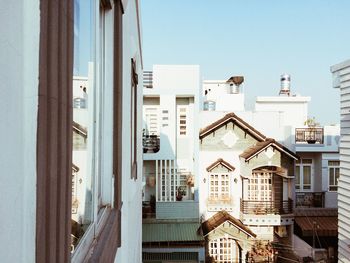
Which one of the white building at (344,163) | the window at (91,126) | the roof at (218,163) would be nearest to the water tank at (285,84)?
the roof at (218,163)

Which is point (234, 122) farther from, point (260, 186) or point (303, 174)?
point (303, 174)

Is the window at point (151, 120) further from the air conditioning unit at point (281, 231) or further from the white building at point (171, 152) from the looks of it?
the air conditioning unit at point (281, 231)

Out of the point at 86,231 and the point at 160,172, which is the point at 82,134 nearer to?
the point at 86,231

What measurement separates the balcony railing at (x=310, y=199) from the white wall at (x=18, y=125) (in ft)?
45.9

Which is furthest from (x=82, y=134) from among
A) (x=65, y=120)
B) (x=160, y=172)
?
(x=160, y=172)

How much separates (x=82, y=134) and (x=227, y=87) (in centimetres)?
1697

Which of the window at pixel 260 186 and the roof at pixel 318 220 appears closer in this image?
the roof at pixel 318 220

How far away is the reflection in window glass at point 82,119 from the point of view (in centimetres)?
109

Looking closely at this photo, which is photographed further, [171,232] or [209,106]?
[209,106]

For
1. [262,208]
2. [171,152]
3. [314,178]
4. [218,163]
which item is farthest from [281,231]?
[171,152]

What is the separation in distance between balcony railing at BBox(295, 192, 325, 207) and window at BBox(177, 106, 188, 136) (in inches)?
208

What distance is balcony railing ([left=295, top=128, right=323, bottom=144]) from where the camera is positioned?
1317 cm

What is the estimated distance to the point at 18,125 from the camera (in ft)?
1.72

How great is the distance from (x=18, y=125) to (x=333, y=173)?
14.6 metres
